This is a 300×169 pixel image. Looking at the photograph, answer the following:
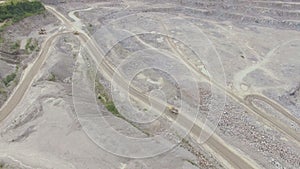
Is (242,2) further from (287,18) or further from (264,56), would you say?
(264,56)

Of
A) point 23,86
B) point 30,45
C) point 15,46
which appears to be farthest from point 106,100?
point 15,46

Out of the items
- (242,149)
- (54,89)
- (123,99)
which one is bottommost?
(242,149)

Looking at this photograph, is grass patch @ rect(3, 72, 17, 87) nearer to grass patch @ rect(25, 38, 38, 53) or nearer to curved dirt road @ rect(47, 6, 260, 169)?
→ grass patch @ rect(25, 38, 38, 53)

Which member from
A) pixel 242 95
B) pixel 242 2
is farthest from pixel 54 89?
pixel 242 2

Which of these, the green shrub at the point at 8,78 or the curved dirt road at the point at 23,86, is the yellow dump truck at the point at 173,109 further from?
the green shrub at the point at 8,78

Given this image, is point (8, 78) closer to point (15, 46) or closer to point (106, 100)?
point (15, 46)

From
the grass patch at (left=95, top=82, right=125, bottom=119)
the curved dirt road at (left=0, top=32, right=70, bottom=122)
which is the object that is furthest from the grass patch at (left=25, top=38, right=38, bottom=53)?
the grass patch at (left=95, top=82, right=125, bottom=119)

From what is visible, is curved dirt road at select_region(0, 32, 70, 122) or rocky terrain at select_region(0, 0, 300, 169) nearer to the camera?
rocky terrain at select_region(0, 0, 300, 169)

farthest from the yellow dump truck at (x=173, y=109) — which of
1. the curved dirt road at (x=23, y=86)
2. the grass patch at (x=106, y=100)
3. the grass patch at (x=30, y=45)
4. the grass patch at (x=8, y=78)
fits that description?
the grass patch at (x=30, y=45)

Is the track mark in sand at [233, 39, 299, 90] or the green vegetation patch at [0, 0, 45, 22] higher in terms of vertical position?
the green vegetation patch at [0, 0, 45, 22]
